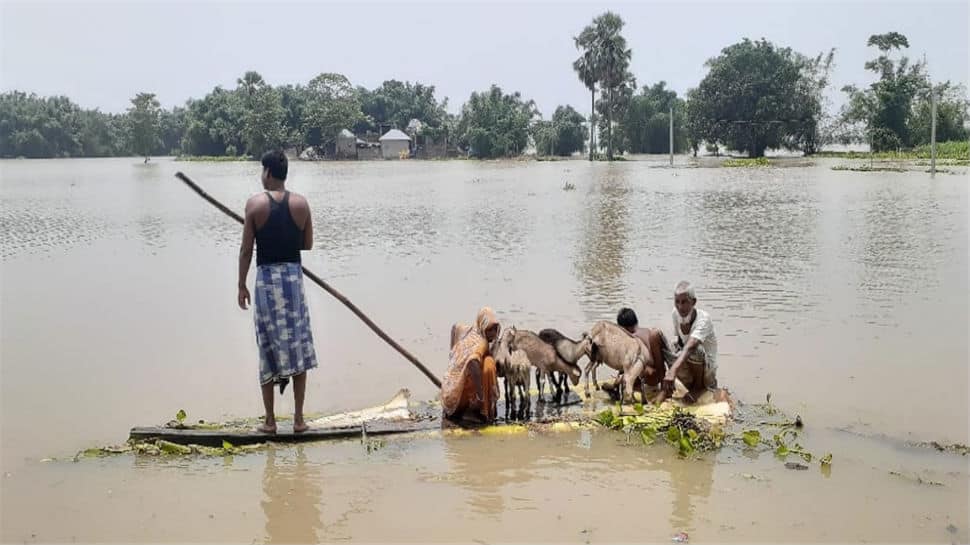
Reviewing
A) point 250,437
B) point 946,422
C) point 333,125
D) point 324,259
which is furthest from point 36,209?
point 333,125

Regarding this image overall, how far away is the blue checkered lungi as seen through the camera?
17.5 ft

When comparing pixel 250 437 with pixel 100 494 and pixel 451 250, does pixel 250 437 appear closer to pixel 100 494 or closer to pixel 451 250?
pixel 100 494

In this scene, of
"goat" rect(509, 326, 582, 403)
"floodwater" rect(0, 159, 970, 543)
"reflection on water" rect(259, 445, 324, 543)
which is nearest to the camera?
"reflection on water" rect(259, 445, 324, 543)

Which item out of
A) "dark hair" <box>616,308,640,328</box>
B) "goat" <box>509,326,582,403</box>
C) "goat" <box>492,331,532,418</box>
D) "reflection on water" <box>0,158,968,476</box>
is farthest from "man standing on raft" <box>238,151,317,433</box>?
"dark hair" <box>616,308,640,328</box>

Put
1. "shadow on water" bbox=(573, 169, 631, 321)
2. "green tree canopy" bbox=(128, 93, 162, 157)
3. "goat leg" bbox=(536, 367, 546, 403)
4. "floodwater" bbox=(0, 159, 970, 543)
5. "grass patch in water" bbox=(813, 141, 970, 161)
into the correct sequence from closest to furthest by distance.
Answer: "floodwater" bbox=(0, 159, 970, 543)
"goat leg" bbox=(536, 367, 546, 403)
"shadow on water" bbox=(573, 169, 631, 321)
"grass patch in water" bbox=(813, 141, 970, 161)
"green tree canopy" bbox=(128, 93, 162, 157)

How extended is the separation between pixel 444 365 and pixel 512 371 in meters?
2.55

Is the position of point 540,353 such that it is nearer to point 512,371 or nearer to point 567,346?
point 567,346

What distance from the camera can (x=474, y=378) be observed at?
18.5 feet

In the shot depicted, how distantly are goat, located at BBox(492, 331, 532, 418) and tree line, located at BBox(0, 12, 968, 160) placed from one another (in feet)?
182

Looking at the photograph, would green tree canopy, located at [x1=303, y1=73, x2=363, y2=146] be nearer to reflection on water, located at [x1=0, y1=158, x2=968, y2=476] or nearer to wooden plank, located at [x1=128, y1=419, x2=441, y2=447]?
reflection on water, located at [x1=0, y1=158, x2=968, y2=476]

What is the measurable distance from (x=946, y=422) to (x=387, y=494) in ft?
14.0

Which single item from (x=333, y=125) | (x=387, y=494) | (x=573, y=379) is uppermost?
(x=333, y=125)

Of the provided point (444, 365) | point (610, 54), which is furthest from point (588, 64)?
point (444, 365)

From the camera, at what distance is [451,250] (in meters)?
16.7
